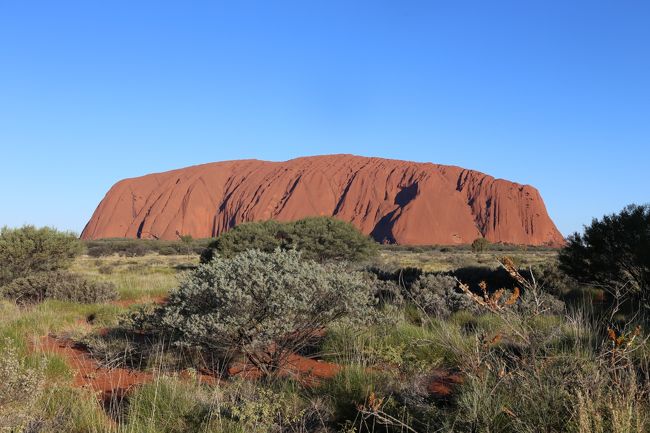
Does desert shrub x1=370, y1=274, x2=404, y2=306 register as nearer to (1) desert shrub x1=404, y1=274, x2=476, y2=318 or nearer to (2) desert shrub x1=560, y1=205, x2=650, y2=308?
(1) desert shrub x1=404, y1=274, x2=476, y2=318

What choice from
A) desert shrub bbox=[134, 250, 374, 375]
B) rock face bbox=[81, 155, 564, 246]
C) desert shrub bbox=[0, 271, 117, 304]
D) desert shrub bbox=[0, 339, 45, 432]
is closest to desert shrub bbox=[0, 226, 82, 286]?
desert shrub bbox=[0, 271, 117, 304]

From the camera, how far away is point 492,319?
759cm

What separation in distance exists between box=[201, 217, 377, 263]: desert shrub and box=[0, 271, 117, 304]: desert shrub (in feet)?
23.7

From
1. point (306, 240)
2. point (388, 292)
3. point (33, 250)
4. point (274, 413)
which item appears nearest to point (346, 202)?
point (306, 240)

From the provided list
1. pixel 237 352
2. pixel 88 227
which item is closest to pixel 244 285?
pixel 237 352

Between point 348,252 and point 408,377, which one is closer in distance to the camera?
point 408,377

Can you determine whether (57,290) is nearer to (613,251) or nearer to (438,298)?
(438,298)

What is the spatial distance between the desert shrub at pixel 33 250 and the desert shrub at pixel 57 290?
2.90 m

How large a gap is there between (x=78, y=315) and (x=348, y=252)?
40.8 feet

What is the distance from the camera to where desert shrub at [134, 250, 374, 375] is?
566 cm

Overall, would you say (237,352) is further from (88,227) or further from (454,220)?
(88,227)

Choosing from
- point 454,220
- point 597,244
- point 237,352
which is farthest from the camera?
point 454,220

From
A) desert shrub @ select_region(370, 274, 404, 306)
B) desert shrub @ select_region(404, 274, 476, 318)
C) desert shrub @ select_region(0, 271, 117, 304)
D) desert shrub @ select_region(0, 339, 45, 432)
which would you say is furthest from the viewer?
desert shrub @ select_region(0, 271, 117, 304)

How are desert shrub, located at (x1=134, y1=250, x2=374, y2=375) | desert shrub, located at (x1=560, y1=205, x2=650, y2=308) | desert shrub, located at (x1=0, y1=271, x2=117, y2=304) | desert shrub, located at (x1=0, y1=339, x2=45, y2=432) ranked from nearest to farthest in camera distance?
desert shrub, located at (x1=0, y1=339, x2=45, y2=432) → desert shrub, located at (x1=134, y1=250, x2=374, y2=375) → desert shrub, located at (x1=560, y1=205, x2=650, y2=308) → desert shrub, located at (x1=0, y1=271, x2=117, y2=304)
